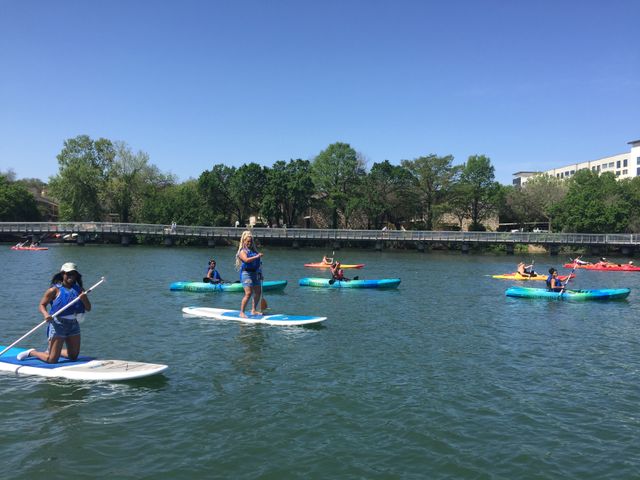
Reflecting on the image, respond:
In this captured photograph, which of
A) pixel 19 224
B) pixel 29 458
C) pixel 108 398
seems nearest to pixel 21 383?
pixel 108 398

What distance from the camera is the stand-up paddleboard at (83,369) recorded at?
11.1 meters

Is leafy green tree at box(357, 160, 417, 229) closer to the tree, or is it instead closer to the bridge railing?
the bridge railing

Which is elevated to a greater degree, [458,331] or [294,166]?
[294,166]

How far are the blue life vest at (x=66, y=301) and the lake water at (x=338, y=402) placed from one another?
5.22 ft

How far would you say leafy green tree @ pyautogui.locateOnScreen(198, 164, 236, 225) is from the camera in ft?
282

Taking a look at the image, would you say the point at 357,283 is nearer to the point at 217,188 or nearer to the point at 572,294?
the point at 572,294

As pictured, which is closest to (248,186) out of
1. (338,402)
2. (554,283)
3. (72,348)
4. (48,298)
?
(554,283)

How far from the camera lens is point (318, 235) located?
72938mm

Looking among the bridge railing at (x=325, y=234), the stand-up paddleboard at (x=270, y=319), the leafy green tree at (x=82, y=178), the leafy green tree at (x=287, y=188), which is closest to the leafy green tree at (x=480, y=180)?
the bridge railing at (x=325, y=234)

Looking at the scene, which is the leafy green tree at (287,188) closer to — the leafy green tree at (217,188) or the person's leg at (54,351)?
the leafy green tree at (217,188)

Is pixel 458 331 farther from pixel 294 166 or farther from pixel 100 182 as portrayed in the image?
pixel 100 182

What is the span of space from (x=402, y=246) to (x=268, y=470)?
73.6m

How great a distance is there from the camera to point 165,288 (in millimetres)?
27578

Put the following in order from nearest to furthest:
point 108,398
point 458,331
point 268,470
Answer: point 268,470
point 108,398
point 458,331
